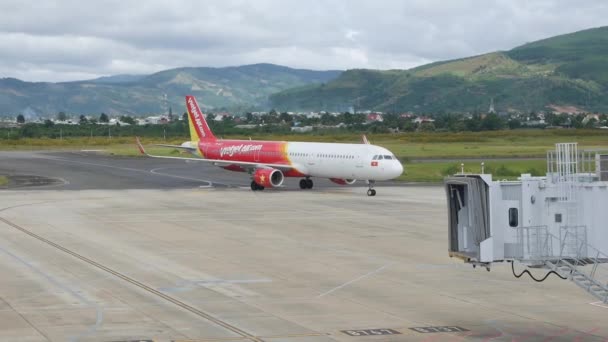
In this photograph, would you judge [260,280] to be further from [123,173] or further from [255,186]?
[123,173]

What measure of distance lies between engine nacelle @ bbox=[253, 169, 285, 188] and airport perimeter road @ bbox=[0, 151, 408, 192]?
3321mm

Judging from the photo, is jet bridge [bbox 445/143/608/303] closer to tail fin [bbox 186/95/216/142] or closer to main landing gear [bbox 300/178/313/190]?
main landing gear [bbox 300/178/313/190]

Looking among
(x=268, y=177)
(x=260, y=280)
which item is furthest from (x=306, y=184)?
(x=260, y=280)

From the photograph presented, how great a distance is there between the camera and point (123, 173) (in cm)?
9594

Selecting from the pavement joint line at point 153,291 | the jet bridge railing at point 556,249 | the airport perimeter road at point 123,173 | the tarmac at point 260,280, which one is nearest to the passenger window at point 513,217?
the jet bridge railing at point 556,249

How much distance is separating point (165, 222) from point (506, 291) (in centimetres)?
2586

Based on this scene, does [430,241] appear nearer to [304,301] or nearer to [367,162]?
[304,301]

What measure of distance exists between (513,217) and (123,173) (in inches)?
2933

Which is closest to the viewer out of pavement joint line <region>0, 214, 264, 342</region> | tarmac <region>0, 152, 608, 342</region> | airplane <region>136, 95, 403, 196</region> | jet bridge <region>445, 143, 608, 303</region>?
jet bridge <region>445, 143, 608, 303</region>

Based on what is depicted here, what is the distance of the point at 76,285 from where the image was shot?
33469 mm

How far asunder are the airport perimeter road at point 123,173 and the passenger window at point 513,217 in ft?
171

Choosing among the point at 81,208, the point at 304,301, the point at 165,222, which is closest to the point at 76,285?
the point at 304,301

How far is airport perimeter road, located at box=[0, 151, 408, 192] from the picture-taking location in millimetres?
81125

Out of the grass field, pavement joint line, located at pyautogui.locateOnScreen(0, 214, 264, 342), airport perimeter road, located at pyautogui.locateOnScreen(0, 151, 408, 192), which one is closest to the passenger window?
pavement joint line, located at pyautogui.locateOnScreen(0, 214, 264, 342)
